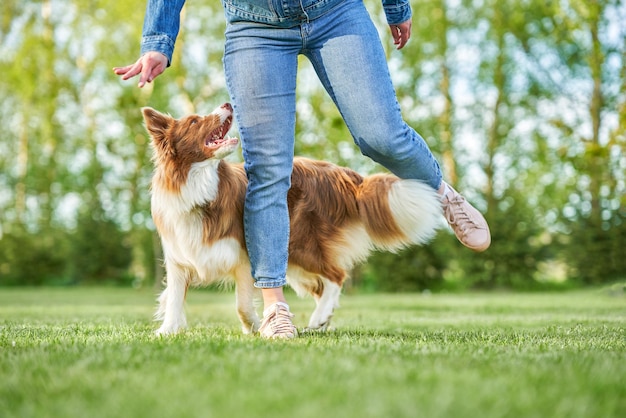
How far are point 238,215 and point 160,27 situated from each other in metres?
1.10

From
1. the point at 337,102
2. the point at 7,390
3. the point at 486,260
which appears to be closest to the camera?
the point at 7,390

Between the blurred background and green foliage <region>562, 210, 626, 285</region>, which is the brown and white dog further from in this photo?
green foliage <region>562, 210, 626, 285</region>

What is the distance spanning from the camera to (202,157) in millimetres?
3871

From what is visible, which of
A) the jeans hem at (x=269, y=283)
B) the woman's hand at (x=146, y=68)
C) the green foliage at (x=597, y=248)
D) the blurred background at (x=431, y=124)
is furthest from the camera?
the blurred background at (x=431, y=124)

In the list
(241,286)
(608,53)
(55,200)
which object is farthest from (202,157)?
(55,200)

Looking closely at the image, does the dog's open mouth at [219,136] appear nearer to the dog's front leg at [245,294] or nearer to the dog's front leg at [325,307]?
the dog's front leg at [245,294]

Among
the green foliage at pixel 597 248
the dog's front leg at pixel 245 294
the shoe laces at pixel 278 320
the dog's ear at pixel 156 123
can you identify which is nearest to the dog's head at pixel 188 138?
the dog's ear at pixel 156 123

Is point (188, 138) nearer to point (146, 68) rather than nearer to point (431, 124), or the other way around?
point (146, 68)

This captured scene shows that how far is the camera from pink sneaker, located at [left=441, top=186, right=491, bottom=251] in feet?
12.6

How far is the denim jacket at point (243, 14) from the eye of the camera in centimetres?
335

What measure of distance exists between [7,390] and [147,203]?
1818 centimetres

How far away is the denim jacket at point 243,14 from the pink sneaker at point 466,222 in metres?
1.28

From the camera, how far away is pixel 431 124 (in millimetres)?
17438

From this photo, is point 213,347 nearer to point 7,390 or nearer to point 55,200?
point 7,390
